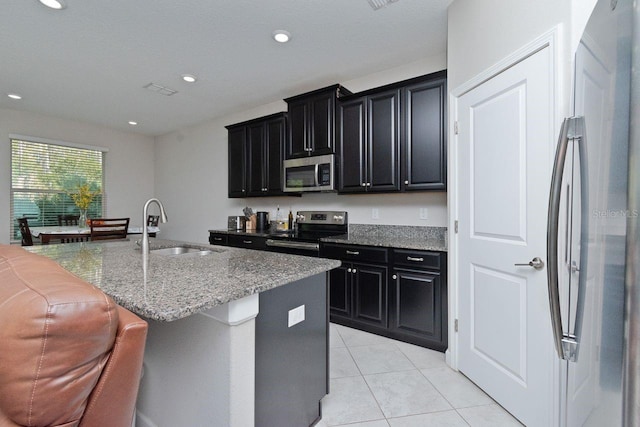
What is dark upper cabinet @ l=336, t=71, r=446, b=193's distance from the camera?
2641 millimetres

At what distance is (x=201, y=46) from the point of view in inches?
111

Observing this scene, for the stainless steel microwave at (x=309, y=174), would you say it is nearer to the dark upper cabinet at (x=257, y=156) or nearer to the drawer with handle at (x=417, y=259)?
the dark upper cabinet at (x=257, y=156)

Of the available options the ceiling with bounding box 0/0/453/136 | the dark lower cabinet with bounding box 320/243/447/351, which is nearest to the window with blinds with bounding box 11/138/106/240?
the ceiling with bounding box 0/0/453/136

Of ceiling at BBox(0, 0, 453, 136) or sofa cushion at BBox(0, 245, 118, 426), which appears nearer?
sofa cushion at BBox(0, 245, 118, 426)

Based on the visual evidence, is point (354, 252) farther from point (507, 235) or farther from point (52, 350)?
point (52, 350)

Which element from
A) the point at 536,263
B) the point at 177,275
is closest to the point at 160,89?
the point at 177,275

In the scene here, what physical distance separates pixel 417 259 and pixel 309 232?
163 centimetres

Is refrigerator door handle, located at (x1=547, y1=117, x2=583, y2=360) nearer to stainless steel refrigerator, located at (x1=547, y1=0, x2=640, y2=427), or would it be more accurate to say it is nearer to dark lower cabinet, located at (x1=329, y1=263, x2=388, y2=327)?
stainless steel refrigerator, located at (x1=547, y1=0, x2=640, y2=427)

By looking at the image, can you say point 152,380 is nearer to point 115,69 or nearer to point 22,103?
point 115,69

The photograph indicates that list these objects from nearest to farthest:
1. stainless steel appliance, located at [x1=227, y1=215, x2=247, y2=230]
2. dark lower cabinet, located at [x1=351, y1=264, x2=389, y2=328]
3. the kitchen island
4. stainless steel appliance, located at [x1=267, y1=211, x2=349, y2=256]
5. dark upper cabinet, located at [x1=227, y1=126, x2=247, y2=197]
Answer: the kitchen island → dark lower cabinet, located at [x1=351, y1=264, x2=389, y2=328] → stainless steel appliance, located at [x1=267, y1=211, x2=349, y2=256] → dark upper cabinet, located at [x1=227, y1=126, x2=247, y2=197] → stainless steel appliance, located at [x1=227, y1=215, x2=247, y2=230]

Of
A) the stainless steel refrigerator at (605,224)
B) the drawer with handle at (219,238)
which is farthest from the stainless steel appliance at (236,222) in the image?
the stainless steel refrigerator at (605,224)

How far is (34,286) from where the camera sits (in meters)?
0.70

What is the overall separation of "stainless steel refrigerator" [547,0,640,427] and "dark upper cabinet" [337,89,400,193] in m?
1.78

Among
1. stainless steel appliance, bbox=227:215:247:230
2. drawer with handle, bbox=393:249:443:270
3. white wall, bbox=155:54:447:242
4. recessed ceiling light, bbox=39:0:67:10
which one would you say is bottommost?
drawer with handle, bbox=393:249:443:270
